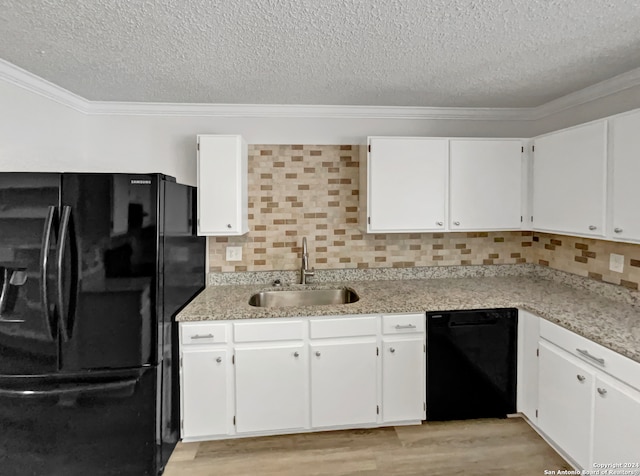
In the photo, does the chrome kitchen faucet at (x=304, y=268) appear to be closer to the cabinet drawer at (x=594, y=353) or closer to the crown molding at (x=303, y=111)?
the crown molding at (x=303, y=111)

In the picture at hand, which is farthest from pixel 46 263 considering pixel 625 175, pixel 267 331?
pixel 625 175

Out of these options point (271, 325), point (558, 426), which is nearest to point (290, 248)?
point (271, 325)

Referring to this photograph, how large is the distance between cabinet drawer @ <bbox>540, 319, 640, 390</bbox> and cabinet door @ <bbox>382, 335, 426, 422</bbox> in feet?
2.39

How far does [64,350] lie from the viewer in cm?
164

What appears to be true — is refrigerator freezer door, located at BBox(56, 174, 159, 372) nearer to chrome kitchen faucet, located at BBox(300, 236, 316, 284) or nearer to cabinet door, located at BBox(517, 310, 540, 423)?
chrome kitchen faucet, located at BBox(300, 236, 316, 284)

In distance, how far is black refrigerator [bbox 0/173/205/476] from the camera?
62.3 inches

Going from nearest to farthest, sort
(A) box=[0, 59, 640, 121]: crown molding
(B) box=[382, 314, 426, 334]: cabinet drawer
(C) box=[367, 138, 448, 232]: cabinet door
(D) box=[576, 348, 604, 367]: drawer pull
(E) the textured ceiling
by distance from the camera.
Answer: (E) the textured ceiling
(D) box=[576, 348, 604, 367]: drawer pull
(B) box=[382, 314, 426, 334]: cabinet drawer
(A) box=[0, 59, 640, 121]: crown molding
(C) box=[367, 138, 448, 232]: cabinet door

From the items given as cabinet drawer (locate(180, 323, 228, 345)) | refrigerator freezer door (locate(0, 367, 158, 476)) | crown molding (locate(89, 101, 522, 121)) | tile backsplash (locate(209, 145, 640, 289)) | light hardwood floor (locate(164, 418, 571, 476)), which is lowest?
light hardwood floor (locate(164, 418, 571, 476))

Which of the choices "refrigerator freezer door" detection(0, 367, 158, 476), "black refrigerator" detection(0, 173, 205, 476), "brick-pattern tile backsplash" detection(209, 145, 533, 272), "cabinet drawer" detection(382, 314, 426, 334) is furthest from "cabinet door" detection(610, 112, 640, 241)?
"refrigerator freezer door" detection(0, 367, 158, 476)

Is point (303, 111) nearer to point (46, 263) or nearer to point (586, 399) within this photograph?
point (46, 263)

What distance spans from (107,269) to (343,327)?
1.36 m

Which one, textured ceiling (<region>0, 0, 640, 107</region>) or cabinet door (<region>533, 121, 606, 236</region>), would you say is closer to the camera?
textured ceiling (<region>0, 0, 640, 107</region>)

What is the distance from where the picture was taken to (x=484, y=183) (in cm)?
249

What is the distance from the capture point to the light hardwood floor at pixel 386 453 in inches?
72.3
